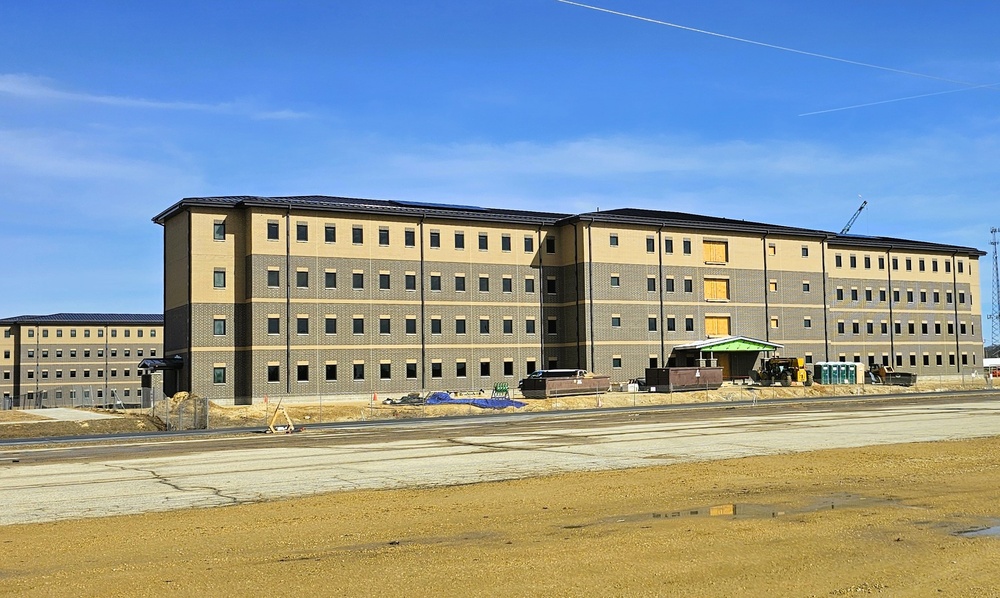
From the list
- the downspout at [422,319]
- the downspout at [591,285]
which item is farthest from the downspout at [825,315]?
the downspout at [422,319]

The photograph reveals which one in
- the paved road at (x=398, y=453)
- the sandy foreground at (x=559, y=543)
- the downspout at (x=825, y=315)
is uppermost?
the downspout at (x=825, y=315)

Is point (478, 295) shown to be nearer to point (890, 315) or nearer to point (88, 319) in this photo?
point (890, 315)

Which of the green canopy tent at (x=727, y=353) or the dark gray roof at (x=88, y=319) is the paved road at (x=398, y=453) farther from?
the dark gray roof at (x=88, y=319)

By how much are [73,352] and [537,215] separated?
282ft

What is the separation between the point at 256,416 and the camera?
55844mm

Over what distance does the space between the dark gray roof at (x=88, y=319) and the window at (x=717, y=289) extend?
89977 mm

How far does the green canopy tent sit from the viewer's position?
8075 centimetres

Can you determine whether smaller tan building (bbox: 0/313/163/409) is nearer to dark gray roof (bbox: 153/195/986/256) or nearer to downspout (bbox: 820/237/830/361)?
dark gray roof (bbox: 153/195/986/256)

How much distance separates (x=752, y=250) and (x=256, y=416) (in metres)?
50.3

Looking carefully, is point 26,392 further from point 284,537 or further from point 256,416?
point 284,537

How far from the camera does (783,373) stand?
8012 centimetres

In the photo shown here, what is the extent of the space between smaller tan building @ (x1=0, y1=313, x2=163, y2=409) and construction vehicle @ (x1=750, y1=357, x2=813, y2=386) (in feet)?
290

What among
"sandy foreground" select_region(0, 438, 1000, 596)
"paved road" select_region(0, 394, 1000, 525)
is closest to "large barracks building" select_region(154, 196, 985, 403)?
"paved road" select_region(0, 394, 1000, 525)

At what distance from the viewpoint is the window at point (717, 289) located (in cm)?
8512
